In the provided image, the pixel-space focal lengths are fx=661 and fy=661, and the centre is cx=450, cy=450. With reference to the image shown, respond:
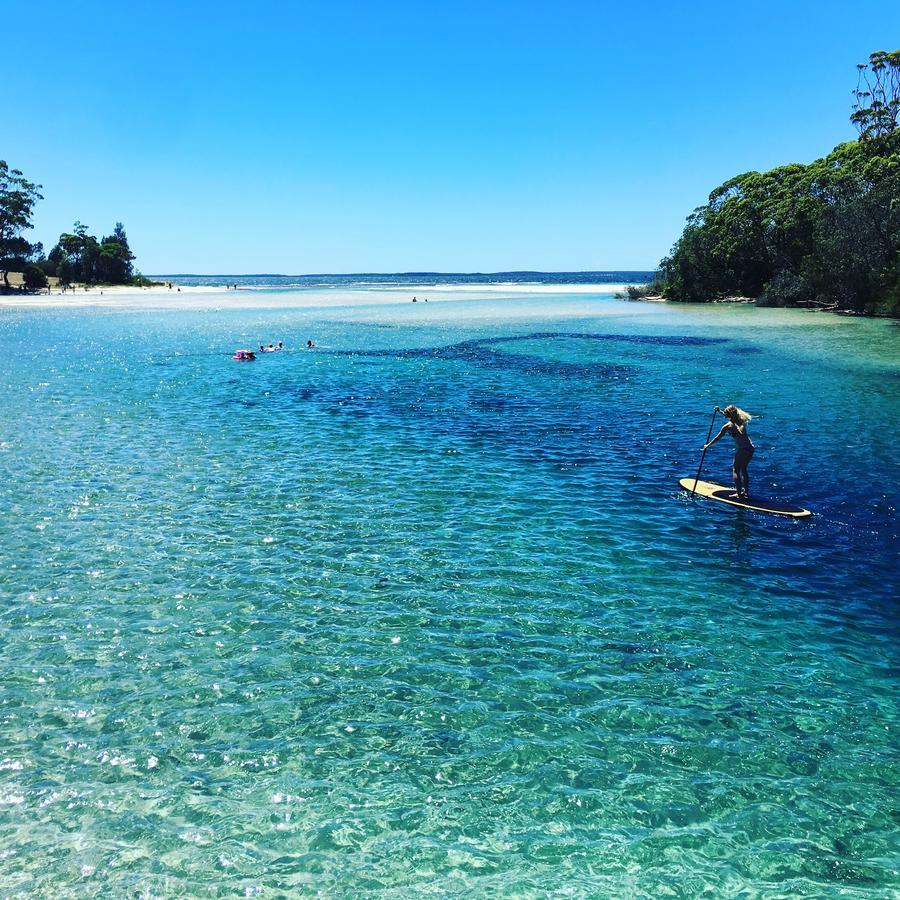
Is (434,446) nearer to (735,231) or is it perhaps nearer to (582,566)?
(582,566)

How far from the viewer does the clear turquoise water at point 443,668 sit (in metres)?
7.47

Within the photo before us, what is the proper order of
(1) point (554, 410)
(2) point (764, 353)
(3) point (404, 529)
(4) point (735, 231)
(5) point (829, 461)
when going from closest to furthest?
(3) point (404, 529) < (5) point (829, 461) < (1) point (554, 410) < (2) point (764, 353) < (4) point (735, 231)

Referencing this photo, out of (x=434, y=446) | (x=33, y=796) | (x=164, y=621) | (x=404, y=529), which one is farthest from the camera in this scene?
(x=434, y=446)

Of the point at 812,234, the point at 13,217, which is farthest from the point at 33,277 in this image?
the point at 812,234

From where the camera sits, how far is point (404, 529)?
675 inches

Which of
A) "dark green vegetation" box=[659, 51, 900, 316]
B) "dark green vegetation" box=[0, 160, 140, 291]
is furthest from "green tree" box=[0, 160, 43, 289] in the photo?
"dark green vegetation" box=[659, 51, 900, 316]

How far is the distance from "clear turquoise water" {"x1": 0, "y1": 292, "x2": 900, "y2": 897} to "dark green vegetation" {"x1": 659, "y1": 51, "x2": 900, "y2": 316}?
5927cm

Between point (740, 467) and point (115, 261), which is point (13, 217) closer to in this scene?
point (115, 261)

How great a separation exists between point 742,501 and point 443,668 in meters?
12.0

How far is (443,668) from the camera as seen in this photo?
10953 mm

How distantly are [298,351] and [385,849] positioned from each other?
2223 inches

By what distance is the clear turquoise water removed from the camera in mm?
7473

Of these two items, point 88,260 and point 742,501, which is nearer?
point 742,501

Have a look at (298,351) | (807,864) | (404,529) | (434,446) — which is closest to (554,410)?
(434,446)
